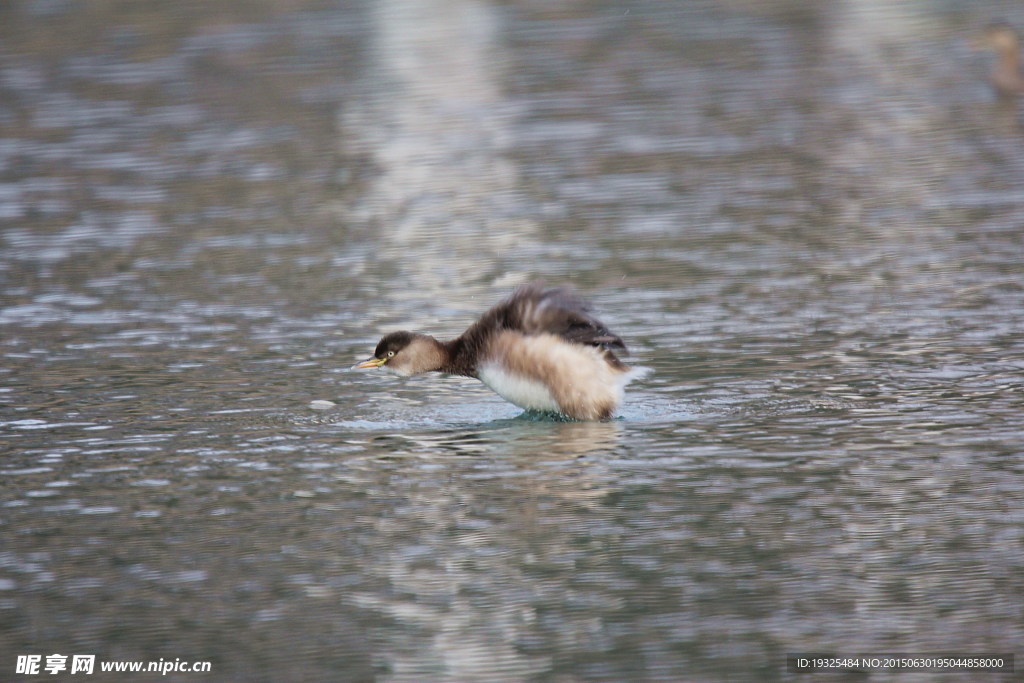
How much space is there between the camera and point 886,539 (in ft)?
27.1

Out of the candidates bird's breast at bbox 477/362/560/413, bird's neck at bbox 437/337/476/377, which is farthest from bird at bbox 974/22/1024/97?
bird's breast at bbox 477/362/560/413

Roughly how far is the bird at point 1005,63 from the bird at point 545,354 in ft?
43.9

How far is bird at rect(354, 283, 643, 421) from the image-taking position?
10.9 metres

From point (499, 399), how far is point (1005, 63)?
1379 centimetres

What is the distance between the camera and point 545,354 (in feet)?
35.8

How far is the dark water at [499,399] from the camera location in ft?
24.7

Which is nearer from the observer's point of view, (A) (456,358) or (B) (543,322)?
(B) (543,322)

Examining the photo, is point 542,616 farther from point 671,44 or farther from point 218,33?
point 218,33

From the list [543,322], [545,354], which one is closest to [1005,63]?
[543,322]

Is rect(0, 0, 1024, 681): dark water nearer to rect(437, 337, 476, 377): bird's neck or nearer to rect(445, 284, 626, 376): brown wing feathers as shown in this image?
rect(437, 337, 476, 377): bird's neck

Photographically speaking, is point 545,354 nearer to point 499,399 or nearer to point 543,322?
point 543,322

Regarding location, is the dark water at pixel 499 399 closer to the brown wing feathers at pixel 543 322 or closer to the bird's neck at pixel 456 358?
the bird's neck at pixel 456 358

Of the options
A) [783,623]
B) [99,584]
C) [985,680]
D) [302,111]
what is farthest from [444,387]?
[302,111]

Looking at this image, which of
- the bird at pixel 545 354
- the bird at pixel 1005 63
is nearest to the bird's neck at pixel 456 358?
the bird at pixel 545 354
